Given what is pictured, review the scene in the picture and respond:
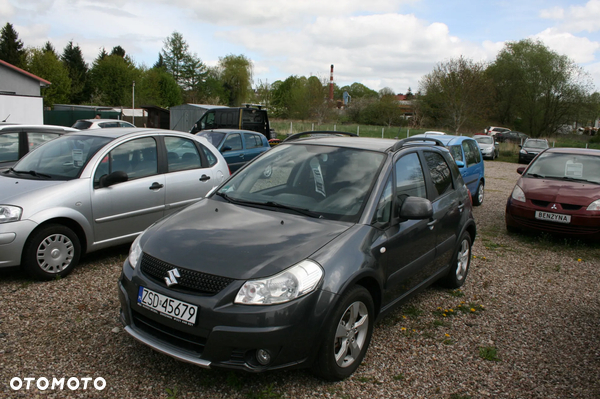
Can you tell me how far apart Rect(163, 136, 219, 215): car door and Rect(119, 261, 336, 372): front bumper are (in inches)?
130

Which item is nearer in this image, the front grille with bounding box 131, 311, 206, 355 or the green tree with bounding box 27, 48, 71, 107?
the front grille with bounding box 131, 311, 206, 355

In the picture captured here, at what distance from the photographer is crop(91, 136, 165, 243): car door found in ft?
17.9

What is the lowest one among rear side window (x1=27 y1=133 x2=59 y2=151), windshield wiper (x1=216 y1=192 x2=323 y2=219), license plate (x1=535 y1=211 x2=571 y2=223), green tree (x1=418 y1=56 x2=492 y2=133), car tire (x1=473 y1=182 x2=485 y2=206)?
car tire (x1=473 y1=182 x2=485 y2=206)

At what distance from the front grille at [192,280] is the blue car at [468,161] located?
329 inches

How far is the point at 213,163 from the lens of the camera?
6.89 metres

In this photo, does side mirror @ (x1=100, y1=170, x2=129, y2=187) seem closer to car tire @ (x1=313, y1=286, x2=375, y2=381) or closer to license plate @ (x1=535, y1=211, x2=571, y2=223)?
car tire @ (x1=313, y1=286, x2=375, y2=381)

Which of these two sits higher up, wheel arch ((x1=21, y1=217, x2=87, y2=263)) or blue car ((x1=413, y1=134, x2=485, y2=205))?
blue car ((x1=413, y1=134, x2=485, y2=205))

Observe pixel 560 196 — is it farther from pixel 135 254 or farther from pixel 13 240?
pixel 13 240

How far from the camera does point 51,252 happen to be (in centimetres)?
502

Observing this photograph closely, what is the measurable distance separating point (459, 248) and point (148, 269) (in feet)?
11.4

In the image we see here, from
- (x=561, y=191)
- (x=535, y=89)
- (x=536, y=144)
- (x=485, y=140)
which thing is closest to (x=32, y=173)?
(x=561, y=191)

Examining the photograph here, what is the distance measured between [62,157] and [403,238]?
165 inches

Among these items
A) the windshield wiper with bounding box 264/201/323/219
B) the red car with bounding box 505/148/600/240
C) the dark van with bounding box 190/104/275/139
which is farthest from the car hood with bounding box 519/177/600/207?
the dark van with bounding box 190/104/275/139

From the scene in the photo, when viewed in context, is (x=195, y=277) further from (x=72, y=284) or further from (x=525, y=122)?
(x=525, y=122)
